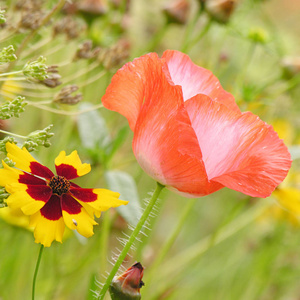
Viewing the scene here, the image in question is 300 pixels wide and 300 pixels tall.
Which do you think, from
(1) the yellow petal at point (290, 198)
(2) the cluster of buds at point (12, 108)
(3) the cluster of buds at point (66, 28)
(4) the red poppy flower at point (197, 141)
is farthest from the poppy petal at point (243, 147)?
(1) the yellow petal at point (290, 198)

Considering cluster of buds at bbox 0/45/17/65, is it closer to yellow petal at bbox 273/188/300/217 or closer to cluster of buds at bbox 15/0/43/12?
cluster of buds at bbox 15/0/43/12

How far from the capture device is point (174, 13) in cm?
75

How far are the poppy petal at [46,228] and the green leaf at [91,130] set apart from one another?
251 mm

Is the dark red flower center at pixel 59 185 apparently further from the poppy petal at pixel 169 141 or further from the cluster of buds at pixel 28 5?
the cluster of buds at pixel 28 5

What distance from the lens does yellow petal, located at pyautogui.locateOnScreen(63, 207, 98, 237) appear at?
30 cm

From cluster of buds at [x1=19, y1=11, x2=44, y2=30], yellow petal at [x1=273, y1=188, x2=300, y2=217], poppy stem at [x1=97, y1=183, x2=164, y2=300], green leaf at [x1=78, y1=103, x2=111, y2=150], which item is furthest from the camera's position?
yellow petal at [x1=273, y1=188, x2=300, y2=217]

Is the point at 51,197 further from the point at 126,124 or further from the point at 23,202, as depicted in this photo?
the point at 126,124

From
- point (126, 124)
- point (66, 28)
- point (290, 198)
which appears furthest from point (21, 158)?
point (290, 198)

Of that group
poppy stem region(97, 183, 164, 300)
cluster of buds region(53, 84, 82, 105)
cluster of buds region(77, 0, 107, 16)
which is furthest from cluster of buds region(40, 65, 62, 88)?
cluster of buds region(77, 0, 107, 16)

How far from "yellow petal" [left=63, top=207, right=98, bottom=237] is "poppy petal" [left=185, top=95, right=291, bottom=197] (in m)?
0.08

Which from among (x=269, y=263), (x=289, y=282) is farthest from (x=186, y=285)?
(x=289, y=282)

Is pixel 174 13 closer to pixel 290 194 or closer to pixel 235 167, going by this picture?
pixel 290 194

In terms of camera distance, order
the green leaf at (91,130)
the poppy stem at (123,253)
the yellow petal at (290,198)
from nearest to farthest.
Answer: the poppy stem at (123,253) → the green leaf at (91,130) → the yellow petal at (290,198)

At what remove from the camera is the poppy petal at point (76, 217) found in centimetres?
31
